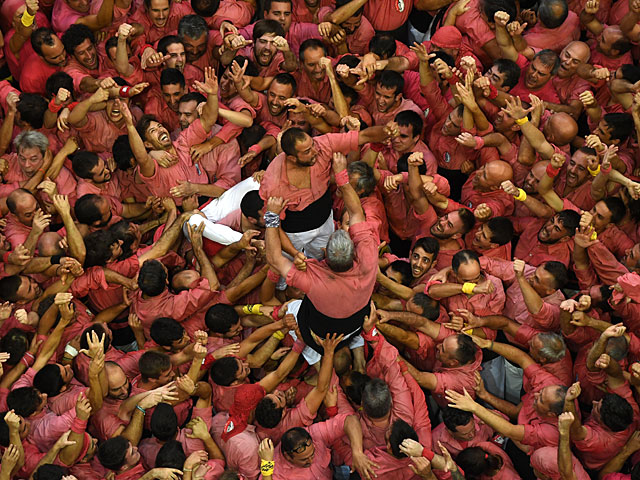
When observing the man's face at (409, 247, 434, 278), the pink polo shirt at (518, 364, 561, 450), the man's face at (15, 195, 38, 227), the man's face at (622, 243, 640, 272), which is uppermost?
the man's face at (15, 195, 38, 227)

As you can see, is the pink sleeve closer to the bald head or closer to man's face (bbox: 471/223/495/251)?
man's face (bbox: 471/223/495/251)

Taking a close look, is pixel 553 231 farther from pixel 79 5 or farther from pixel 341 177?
pixel 79 5

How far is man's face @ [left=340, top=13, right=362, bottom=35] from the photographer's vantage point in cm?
871

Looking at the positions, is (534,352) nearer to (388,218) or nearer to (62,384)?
→ (388,218)

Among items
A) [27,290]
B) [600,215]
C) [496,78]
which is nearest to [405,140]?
[496,78]

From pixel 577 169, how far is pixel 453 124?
116 centimetres

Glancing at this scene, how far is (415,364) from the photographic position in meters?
7.65

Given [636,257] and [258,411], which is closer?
[258,411]

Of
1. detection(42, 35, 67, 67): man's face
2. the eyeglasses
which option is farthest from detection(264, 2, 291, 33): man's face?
the eyeglasses

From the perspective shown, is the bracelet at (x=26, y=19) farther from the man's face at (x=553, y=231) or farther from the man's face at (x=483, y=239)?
the man's face at (x=553, y=231)

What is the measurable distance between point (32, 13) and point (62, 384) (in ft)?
11.5

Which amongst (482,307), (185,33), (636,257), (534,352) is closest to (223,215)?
(185,33)

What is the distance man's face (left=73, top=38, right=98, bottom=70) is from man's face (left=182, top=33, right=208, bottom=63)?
84 cm

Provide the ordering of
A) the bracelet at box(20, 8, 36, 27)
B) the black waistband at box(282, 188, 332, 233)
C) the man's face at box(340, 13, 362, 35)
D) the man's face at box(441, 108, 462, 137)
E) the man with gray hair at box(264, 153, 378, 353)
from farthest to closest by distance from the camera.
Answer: the man's face at box(340, 13, 362, 35) → the bracelet at box(20, 8, 36, 27) → the man's face at box(441, 108, 462, 137) → the black waistband at box(282, 188, 332, 233) → the man with gray hair at box(264, 153, 378, 353)
